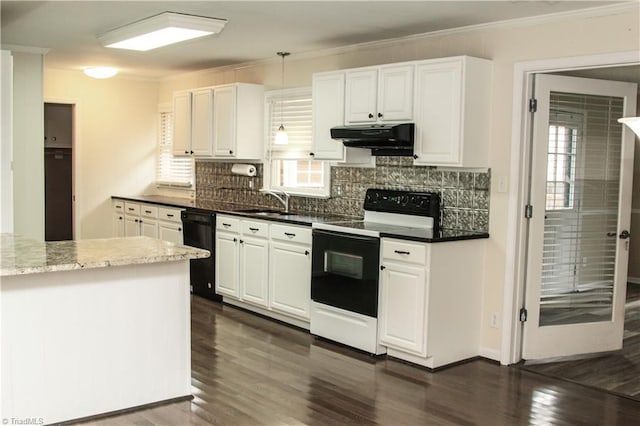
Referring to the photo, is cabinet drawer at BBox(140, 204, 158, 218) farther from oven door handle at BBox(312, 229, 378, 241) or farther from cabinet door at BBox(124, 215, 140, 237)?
oven door handle at BBox(312, 229, 378, 241)

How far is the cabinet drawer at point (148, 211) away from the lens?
720 centimetres

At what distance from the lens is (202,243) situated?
643 cm

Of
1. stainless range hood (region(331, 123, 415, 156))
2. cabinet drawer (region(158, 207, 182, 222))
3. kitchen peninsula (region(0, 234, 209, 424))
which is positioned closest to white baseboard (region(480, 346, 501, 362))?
stainless range hood (region(331, 123, 415, 156))

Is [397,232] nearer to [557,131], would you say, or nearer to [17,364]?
[557,131]

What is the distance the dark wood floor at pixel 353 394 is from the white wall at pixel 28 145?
2241mm

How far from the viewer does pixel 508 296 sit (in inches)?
179

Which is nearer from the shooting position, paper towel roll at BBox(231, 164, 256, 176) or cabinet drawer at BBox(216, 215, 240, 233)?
cabinet drawer at BBox(216, 215, 240, 233)

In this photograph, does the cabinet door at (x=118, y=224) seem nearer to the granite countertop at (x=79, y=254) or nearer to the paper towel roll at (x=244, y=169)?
the paper towel roll at (x=244, y=169)

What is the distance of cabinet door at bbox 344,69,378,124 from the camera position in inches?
194

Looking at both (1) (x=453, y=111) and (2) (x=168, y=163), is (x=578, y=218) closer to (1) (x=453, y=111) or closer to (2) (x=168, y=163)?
(1) (x=453, y=111)

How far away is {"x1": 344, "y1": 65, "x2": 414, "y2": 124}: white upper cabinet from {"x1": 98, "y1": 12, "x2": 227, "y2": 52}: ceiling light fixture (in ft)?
3.67

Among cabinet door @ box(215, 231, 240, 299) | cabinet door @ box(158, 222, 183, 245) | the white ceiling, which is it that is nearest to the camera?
the white ceiling

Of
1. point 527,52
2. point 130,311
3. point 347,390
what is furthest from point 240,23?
point 347,390

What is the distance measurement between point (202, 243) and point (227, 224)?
46 cm
